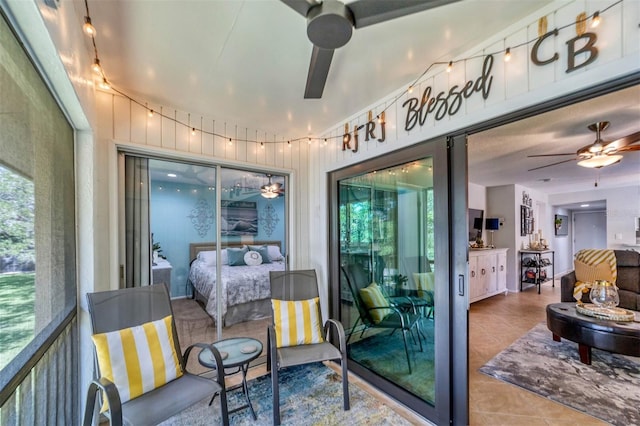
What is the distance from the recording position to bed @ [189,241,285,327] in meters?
2.94

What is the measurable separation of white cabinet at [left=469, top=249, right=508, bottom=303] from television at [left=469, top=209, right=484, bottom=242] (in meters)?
0.52

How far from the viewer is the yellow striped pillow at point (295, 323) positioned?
2.58m

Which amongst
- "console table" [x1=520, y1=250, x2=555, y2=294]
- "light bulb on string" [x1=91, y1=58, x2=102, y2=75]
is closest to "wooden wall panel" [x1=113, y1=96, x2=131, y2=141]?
"light bulb on string" [x1=91, y1=58, x2=102, y2=75]

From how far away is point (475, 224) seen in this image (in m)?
6.11

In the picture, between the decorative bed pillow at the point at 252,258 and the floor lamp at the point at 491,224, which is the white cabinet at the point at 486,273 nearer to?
the floor lamp at the point at 491,224

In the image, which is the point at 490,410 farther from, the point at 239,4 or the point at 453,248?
the point at 239,4

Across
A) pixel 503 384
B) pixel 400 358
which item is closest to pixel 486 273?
pixel 503 384

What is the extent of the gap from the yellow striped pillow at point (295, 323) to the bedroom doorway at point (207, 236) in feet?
2.31

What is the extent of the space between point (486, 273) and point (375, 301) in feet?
12.5

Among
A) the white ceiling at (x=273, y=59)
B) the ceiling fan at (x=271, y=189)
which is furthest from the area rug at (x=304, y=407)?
the white ceiling at (x=273, y=59)

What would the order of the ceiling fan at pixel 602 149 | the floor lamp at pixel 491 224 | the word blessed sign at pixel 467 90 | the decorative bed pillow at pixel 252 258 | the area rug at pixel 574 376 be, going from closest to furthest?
the word blessed sign at pixel 467 90, the area rug at pixel 574 376, the ceiling fan at pixel 602 149, the decorative bed pillow at pixel 252 258, the floor lamp at pixel 491 224

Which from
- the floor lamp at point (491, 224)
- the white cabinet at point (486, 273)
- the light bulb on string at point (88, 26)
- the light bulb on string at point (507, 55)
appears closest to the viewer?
the light bulb on string at point (88, 26)

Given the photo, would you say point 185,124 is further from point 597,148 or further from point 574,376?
point 574,376

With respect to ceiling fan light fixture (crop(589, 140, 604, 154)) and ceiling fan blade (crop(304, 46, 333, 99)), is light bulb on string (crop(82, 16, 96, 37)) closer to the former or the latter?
ceiling fan blade (crop(304, 46, 333, 99))
